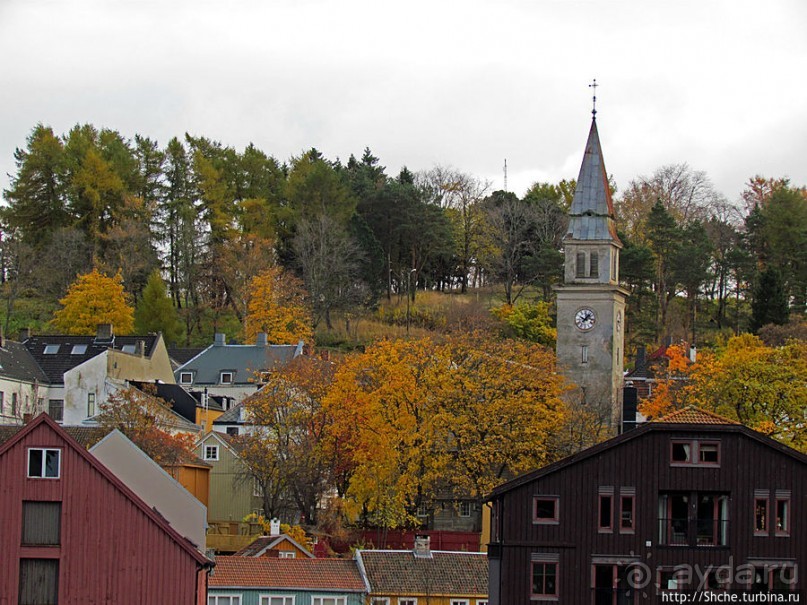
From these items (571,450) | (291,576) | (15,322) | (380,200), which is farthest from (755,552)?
(380,200)

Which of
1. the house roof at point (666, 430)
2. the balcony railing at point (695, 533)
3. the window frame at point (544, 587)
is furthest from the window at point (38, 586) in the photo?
the balcony railing at point (695, 533)

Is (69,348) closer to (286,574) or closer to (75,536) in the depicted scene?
(286,574)

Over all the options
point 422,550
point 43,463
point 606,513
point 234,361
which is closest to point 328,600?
point 422,550

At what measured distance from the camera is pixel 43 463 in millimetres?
51312

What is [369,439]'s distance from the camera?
258ft

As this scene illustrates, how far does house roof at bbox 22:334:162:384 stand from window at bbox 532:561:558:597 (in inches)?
1939

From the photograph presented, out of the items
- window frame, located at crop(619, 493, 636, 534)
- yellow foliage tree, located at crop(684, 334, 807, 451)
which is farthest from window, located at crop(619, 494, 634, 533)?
yellow foliage tree, located at crop(684, 334, 807, 451)

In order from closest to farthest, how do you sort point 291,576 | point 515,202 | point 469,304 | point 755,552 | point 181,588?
point 181,588 → point 755,552 → point 291,576 → point 469,304 → point 515,202

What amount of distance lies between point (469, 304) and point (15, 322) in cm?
3403

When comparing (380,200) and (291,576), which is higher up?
(380,200)

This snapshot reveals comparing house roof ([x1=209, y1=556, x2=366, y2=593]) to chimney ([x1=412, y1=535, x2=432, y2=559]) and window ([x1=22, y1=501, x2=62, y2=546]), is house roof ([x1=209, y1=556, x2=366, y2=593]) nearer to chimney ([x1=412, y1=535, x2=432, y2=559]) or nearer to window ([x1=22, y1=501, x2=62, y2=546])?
chimney ([x1=412, y1=535, x2=432, y2=559])

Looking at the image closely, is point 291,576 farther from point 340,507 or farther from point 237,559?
point 340,507

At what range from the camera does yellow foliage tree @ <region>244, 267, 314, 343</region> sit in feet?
381

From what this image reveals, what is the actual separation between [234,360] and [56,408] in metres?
12.5
